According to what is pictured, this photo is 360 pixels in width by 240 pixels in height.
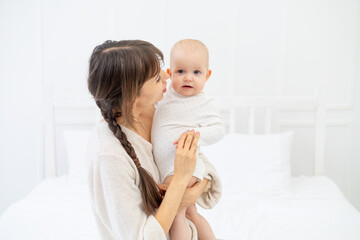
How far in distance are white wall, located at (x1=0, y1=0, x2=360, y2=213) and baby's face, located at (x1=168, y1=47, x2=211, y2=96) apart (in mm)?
1385

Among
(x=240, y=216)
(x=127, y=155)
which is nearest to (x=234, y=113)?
(x=240, y=216)

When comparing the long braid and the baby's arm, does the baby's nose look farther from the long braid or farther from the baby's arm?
the long braid

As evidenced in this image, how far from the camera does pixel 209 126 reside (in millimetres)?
1249

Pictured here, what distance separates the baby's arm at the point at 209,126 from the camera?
122cm

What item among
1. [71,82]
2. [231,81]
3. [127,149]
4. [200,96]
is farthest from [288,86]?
[127,149]

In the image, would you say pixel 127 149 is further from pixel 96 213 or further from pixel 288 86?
pixel 288 86

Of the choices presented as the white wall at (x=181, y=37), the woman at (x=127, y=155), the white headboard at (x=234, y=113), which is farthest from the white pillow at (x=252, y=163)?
the woman at (x=127, y=155)

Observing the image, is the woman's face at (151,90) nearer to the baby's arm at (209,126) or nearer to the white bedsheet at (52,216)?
the baby's arm at (209,126)

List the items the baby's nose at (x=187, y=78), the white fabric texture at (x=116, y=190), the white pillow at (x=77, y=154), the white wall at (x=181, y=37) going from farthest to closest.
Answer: the white wall at (x=181, y=37)
the white pillow at (x=77, y=154)
the baby's nose at (x=187, y=78)
the white fabric texture at (x=116, y=190)

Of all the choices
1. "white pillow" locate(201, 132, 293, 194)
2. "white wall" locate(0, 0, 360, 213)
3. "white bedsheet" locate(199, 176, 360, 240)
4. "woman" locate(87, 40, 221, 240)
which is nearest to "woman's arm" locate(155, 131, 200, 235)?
"woman" locate(87, 40, 221, 240)

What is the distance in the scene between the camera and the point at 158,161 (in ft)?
4.05

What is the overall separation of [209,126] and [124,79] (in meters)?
0.40

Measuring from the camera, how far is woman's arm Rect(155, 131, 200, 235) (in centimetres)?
106

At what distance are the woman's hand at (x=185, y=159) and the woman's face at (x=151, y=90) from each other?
0.18 m
